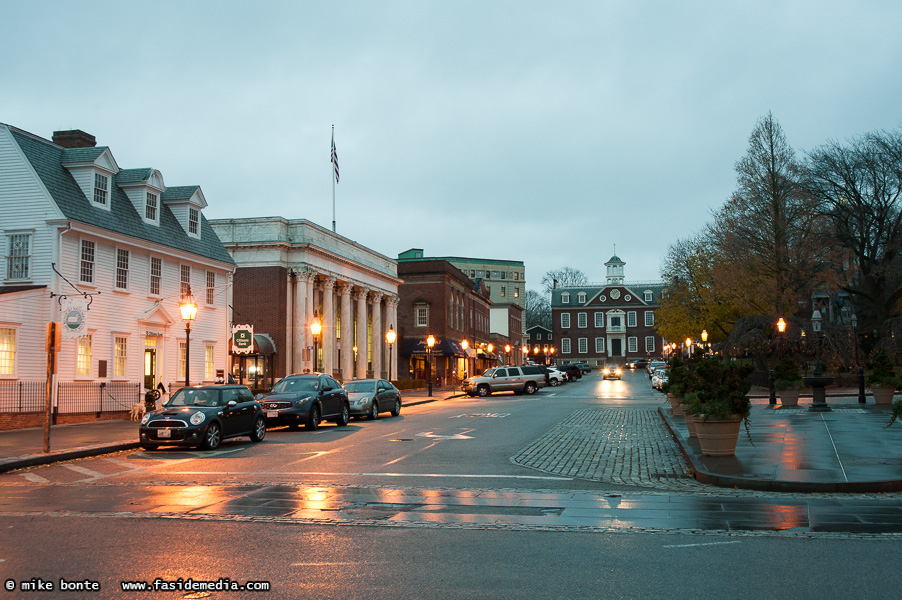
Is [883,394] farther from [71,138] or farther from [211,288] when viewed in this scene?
[71,138]

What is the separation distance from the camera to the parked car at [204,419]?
1842cm

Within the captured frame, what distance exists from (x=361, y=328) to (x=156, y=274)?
27811 mm

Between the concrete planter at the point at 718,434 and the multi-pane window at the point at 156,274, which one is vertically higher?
the multi-pane window at the point at 156,274

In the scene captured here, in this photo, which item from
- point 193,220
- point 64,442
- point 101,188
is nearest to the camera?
point 64,442

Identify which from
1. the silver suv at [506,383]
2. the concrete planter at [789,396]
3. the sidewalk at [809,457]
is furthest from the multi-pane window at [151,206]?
the concrete planter at [789,396]

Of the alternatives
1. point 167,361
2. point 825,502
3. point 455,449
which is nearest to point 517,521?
point 825,502

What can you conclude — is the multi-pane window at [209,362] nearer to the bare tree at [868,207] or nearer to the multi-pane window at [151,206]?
the multi-pane window at [151,206]

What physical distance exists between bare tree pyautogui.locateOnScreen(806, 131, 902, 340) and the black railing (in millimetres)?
43258

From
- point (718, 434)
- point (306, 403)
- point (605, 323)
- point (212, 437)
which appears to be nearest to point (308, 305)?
point (306, 403)

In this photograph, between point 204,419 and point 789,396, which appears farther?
point 789,396

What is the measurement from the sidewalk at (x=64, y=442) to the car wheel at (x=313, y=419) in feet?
16.2

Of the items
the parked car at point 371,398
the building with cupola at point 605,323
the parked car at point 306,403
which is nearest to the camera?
the parked car at point 306,403

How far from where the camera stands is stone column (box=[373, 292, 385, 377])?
205 ft

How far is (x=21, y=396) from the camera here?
2494cm
